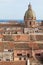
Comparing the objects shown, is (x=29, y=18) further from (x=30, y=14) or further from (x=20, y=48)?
(x=20, y=48)

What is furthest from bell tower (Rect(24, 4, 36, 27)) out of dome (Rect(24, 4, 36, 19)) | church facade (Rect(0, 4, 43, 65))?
church facade (Rect(0, 4, 43, 65))

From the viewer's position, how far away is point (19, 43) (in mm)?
31828

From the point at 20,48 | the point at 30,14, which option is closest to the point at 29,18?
the point at 30,14

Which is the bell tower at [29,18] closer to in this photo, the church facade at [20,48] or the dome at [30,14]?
the dome at [30,14]

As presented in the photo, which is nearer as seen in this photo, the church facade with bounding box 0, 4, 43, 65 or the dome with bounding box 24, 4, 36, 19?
the church facade with bounding box 0, 4, 43, 65

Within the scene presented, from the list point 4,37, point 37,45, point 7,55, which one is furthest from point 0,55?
point 4,37

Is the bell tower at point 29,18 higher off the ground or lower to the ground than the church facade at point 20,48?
higher

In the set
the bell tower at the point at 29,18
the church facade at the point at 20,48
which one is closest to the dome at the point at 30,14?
the bell tower at the point at 29,18

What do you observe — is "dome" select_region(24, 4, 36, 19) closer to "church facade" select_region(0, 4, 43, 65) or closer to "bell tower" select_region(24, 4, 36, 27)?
"bell tower" select_region(24, 4, 36, 27)

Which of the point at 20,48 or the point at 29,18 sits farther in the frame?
the point at 29,18

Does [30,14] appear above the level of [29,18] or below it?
above

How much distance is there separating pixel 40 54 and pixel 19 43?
3.21 m

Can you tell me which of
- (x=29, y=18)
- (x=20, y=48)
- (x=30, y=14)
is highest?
(x=30, y=14)

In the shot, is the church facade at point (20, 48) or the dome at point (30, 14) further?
the dome at point (30, 14)
